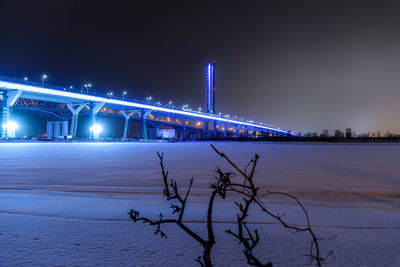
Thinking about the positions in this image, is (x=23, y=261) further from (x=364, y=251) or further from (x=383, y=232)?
(x=383, y=232)

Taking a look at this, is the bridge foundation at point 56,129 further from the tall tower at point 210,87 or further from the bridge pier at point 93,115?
the tall tower at point 210,87

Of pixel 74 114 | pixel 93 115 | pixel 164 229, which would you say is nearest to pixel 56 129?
pixel 74 114

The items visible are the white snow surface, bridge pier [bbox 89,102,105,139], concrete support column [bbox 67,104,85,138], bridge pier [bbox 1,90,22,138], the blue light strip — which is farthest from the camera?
concrete support column [bbox 67,104,85,138]

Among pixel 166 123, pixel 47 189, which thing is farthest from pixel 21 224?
pixel 166 123

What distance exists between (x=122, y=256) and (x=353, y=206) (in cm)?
261

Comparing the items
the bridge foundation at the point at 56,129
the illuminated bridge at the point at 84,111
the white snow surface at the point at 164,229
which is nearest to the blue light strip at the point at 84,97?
the illuminated bridge at the point at 84,111

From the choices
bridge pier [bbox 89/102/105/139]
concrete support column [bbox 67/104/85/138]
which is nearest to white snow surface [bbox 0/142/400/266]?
bridge pier [bbox 89/102/105/139]

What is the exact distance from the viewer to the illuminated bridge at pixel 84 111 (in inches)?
1610

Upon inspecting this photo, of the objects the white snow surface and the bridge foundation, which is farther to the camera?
the bridge foundation

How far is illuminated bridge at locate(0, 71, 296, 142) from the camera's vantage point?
40.9 meters

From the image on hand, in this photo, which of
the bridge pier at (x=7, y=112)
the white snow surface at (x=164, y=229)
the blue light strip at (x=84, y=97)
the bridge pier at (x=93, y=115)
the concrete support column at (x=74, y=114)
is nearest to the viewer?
the white snow surface at (x=164, y=229)

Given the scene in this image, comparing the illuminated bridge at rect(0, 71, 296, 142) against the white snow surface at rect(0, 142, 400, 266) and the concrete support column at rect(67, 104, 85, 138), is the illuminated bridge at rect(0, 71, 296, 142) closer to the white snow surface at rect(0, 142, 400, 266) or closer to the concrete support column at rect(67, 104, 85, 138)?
the concrete support column at rect(67, 104, 85, 138)

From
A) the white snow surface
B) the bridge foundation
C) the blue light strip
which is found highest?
the blue light strip

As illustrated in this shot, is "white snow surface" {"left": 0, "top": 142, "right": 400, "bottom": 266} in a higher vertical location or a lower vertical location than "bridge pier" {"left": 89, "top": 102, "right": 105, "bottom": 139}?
lower
